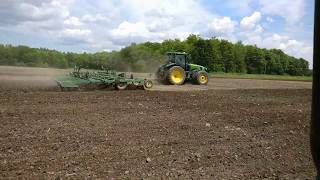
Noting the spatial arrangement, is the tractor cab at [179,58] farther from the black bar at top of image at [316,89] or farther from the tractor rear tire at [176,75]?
the black bar at top of image at [316,89]

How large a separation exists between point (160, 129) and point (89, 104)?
4279mm

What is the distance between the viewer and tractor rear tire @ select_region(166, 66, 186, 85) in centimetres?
2564

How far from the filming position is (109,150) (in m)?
7.02

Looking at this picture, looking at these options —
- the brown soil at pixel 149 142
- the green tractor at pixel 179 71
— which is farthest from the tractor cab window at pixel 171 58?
the brown soil at pixel 149 142

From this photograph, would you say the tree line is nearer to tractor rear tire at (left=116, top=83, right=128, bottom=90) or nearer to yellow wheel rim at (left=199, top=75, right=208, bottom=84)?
yellow wheel rim at (left=199, top=75, right=208, bottom=84)

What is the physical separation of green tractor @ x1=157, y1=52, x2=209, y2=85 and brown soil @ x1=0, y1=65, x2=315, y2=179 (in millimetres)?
12976

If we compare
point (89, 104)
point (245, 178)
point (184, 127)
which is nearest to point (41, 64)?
point (89, 104)

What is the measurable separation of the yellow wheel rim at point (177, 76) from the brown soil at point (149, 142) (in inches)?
509

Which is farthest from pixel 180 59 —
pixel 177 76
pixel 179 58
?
pixel 177 76

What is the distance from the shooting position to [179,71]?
25922 millimetres

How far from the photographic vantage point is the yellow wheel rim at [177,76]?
25.8 metres

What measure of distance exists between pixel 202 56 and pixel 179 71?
47.8m

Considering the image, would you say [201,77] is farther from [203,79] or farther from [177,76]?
[177,76]

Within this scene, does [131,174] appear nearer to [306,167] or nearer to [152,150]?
[152,150]
